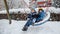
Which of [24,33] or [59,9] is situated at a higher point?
[59,9]

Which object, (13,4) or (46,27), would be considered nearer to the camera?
(46,27)

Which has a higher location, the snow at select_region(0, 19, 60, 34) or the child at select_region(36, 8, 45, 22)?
the child at select_region(36, 8, 45, 22)

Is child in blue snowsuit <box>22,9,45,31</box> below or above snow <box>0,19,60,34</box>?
above

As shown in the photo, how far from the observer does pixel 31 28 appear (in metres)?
0.99

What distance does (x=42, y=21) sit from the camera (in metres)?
0.97

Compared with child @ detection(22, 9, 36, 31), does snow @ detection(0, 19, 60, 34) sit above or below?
below

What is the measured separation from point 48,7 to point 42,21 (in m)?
0.14

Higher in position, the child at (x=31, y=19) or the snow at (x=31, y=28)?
the child at (x=31, y=19)

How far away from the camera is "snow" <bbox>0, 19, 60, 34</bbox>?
978mm

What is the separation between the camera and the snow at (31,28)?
0.98 m

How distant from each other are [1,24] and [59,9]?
0.37 metres

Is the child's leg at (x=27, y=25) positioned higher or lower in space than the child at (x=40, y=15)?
lower

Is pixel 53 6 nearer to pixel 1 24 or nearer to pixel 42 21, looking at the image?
pixel 42 21

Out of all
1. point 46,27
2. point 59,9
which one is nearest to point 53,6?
point 59,9
